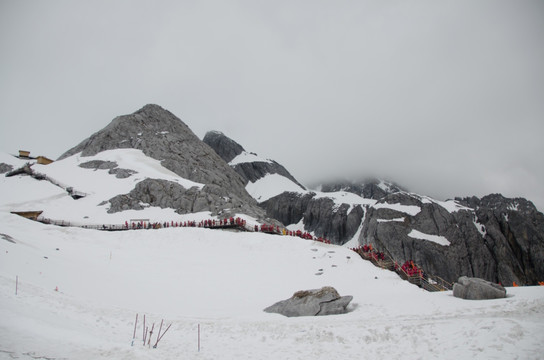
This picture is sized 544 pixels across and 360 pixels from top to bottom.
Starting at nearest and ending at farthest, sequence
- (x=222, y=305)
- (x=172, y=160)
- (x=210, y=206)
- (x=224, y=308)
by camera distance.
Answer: (x=224, y=308)
(x=222, y=305)
(x=210, y=206)
(x=172, y=160)

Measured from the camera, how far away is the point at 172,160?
74438 mm

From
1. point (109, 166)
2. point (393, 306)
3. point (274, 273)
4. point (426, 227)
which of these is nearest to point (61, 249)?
point (274, 273)

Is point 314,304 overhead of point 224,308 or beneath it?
overhead

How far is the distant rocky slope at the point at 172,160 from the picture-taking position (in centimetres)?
4897

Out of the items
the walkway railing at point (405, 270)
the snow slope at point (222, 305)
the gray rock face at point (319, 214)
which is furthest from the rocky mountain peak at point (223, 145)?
the walkway railing at point (405, 270)

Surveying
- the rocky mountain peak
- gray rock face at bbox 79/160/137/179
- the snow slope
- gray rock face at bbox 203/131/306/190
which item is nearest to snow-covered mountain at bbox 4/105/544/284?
gray rock face at bbox 79/160/137/179

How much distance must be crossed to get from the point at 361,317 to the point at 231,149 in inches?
6206

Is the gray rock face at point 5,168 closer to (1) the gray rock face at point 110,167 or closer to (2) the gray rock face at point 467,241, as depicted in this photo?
(1) the gray rock face at point 110,167

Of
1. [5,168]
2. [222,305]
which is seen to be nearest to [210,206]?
[222,305]

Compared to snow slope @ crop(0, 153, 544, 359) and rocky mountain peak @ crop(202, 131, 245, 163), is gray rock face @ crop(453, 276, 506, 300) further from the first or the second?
rocky mountain peak @ crop(202, 131, 245, 163)

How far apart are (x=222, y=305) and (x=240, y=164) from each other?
140 m

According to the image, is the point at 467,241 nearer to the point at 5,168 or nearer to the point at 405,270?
the point at 405,270

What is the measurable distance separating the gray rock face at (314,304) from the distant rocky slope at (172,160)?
29.6m

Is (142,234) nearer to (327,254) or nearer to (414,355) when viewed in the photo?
(327,254)
